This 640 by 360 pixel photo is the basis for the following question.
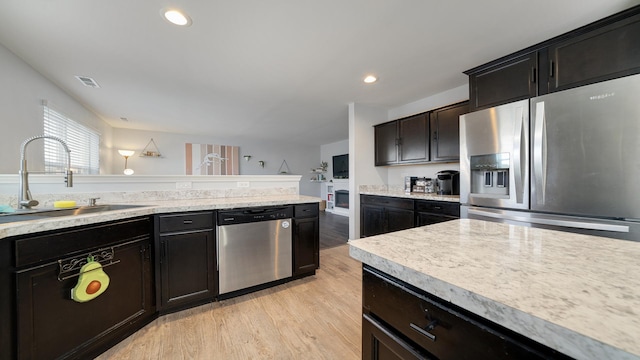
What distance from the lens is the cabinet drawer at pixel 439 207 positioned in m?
2.59

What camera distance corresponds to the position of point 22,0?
1.54 m

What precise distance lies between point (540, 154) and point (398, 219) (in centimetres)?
169

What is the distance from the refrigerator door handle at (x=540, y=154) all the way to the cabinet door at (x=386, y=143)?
5.93 feet

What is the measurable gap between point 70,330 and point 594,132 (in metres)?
3.86

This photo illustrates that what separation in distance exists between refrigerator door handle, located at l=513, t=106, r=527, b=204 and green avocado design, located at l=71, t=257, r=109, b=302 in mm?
3383

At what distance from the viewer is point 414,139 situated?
11.2 ft

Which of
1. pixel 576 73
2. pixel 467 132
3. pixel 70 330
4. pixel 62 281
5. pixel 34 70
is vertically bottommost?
pixel 70 330

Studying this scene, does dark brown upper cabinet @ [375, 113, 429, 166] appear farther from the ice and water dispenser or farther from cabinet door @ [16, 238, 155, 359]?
cabinet door @ [16, 238, 155, 359]

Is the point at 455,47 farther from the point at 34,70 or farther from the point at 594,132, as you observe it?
the point at 34,70

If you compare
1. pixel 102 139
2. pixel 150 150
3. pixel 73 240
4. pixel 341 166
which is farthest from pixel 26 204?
pixel 341 166

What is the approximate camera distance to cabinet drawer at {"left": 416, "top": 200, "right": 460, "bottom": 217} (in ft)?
8.50

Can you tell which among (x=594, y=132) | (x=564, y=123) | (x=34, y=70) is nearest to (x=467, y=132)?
(x=564, y=123)

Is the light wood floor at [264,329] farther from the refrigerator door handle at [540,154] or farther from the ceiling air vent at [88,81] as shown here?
the ceiling air vent at [88,81]

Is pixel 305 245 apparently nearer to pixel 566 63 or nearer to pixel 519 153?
pixel 519 153
